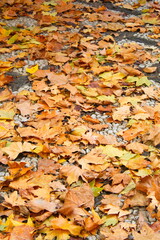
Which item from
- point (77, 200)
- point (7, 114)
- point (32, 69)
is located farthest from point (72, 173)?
point (32, 69)

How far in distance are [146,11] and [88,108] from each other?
2811 millimetres

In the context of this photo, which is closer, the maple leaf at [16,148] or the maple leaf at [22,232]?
the maple leaf at [22,232]

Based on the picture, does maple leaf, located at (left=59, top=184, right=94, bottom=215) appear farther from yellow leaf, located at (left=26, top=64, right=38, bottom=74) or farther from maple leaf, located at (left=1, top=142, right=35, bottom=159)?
yellow leaf, located at (left=26, top=64, right=38, bottom=74)

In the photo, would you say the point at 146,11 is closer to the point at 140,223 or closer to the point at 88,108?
the point at 88,108

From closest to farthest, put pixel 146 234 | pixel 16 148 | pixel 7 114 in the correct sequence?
pixel 146 234 < pixel 16 148 < pixel 7 114

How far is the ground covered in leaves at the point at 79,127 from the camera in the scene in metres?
2.13

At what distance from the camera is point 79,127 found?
2.92 meters

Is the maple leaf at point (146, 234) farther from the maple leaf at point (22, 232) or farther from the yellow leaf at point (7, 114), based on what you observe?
the yellow leaf at point (7, 114)

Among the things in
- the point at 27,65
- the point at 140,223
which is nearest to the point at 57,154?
the point at 140,223

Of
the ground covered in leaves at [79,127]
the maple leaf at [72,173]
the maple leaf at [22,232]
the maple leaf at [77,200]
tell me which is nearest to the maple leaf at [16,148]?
the ground covered in leaves at [79,127]

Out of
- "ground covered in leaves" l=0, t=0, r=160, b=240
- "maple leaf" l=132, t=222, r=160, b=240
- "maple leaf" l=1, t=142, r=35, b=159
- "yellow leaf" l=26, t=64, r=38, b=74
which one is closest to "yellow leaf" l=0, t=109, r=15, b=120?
Answer: "ground covered in leaves" l=0, t=0, r=160, b=240

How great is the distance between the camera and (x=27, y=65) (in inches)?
152

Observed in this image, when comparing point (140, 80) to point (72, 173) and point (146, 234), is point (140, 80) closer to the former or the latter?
point (72, 173)

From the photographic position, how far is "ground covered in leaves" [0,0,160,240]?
84.0 inches
